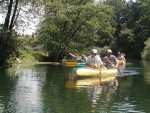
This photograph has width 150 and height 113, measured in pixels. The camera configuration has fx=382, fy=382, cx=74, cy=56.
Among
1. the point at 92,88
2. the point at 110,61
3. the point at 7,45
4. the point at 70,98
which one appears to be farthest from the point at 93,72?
the point at 7,45

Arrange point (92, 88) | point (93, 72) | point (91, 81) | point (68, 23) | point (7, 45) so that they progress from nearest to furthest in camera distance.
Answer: point (92, 88) < point (91, 81) < point (93, 72) < point (7, 45) < point (68, 23)

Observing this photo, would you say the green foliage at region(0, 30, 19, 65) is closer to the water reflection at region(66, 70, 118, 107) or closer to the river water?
the water reflection at region(66, 70, 118, 107)

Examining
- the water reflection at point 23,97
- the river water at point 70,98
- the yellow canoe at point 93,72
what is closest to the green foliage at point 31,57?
the yellow canoe at point 93,72

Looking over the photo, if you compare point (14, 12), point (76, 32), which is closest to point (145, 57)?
point (76, 32)

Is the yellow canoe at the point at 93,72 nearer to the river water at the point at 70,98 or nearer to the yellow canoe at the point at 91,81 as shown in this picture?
the yellow canoe at the point at 91,81

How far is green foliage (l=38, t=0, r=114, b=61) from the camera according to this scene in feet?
164

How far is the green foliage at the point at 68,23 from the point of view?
49.9 meters

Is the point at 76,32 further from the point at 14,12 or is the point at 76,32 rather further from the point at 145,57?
the point at 145,57

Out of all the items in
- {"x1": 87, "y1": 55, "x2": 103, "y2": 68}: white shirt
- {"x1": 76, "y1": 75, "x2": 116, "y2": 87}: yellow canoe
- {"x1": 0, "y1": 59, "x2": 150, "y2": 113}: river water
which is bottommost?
{"x1": 0, "y1": 59, "x2": 150, "y2": 113}: river water

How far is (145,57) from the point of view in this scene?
77188mm

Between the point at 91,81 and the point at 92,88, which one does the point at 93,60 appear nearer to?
the point at 91,81

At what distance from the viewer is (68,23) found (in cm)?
5191

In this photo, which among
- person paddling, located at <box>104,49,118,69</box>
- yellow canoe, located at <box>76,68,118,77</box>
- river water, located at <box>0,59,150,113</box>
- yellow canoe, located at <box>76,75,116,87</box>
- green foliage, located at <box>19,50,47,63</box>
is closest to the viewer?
river water, located at <box>0,59,150,113</box>

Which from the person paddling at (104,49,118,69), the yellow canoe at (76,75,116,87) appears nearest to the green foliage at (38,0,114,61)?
the person paddling at (104,49,118,69)
